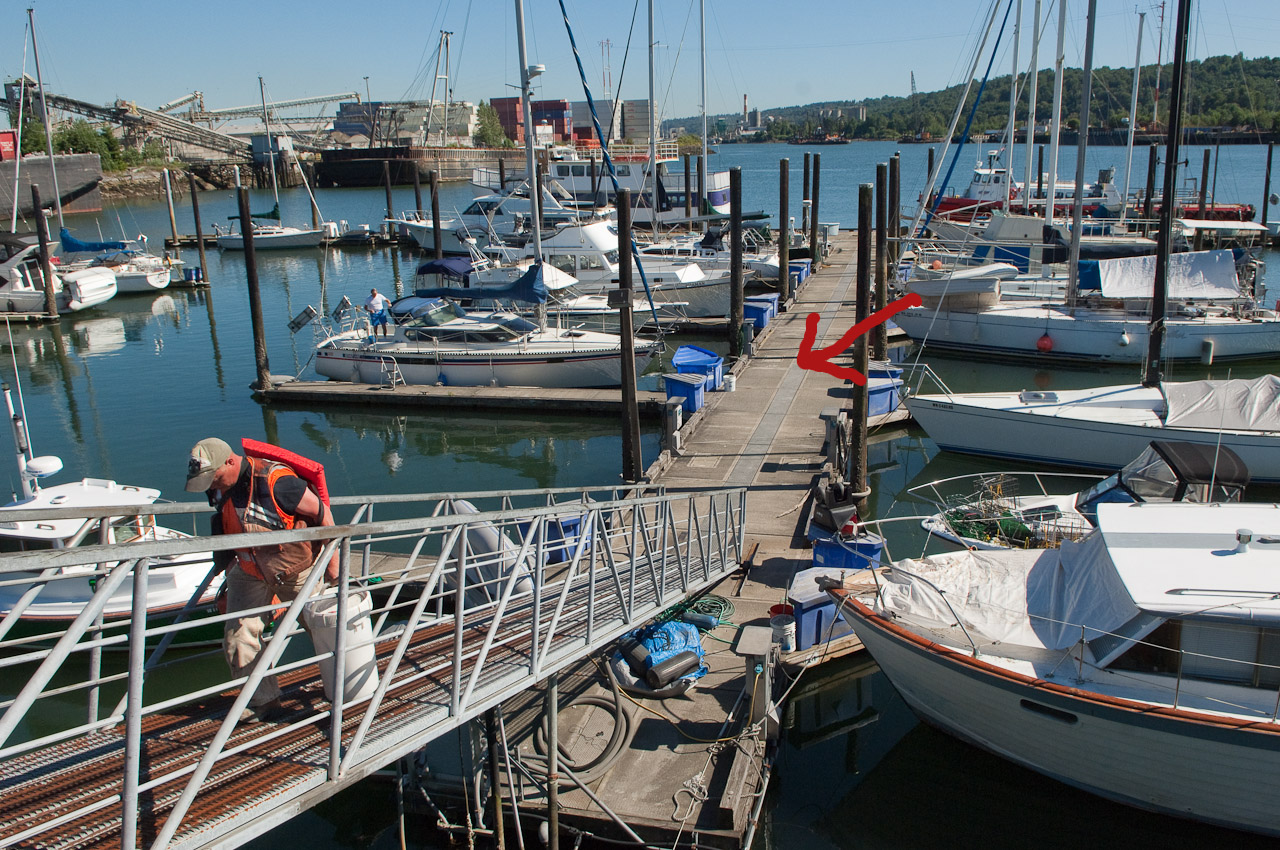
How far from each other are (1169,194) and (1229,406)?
14.4 feet

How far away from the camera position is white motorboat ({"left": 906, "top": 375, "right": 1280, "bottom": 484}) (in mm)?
15523

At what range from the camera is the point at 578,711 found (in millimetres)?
8742

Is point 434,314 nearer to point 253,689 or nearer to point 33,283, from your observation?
point 253,689

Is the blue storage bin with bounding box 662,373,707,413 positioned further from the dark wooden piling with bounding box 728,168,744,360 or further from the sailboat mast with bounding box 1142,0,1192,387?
→ the sailboat mast with bounding box 1142,0,1192,387

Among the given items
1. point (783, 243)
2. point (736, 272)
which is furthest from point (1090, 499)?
point (783, 243)

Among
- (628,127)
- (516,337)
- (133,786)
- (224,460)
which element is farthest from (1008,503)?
(628,127)

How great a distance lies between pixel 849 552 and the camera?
1087cm

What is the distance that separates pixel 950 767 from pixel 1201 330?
788 inches

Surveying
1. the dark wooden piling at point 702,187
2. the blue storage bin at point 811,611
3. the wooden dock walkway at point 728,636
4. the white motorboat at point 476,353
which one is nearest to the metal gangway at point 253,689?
the wooden dock walkway at point 728,636

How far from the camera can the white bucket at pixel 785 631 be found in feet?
32.2

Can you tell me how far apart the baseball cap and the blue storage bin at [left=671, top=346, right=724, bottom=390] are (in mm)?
15184

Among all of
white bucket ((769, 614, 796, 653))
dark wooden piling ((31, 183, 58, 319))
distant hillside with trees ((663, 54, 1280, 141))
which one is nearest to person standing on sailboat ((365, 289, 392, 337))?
white bucket ((769, 614, 796, 653))

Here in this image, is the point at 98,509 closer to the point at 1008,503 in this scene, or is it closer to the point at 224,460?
the point at 224,460

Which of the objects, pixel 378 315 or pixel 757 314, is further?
pixel 757 314
